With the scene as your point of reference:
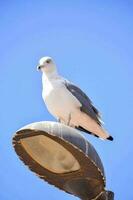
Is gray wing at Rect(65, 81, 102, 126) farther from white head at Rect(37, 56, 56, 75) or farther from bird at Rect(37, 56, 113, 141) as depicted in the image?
white head at Rect(37, 56, 56, 75)

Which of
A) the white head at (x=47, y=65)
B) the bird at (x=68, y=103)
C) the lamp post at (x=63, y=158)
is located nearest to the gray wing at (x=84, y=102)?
the bird at (x=68, y=103)

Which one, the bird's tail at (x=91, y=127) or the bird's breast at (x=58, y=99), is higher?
the bird's breast at (x=58, y=99)

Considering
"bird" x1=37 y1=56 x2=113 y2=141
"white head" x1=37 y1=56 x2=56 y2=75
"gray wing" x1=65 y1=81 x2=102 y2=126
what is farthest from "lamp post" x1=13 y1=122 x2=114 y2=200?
"white head" x1=37 y1=56 x2=56 y2=75

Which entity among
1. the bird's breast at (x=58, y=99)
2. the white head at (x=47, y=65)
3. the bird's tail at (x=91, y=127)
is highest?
the white head at (x=47, y=65)

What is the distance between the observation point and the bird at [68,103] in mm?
4262

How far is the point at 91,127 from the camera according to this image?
4.57 metres

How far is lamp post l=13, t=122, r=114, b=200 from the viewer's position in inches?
75.0

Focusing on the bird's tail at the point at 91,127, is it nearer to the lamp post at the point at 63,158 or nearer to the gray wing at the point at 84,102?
the gray wing at the point at 84,102

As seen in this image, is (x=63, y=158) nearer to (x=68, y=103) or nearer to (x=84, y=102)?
(x=68, y=103)

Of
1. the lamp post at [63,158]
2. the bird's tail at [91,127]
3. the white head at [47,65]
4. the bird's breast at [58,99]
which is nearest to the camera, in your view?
the lamp post at [63,158]

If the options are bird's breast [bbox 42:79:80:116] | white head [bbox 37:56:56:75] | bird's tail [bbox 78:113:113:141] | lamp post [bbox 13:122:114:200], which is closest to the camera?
lamp post [bbox 13:122:114:200]

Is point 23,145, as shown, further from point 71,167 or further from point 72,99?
point 72,99

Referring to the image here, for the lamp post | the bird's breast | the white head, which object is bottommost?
the lamp post

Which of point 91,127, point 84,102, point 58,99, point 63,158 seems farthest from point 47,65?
point 63,158
